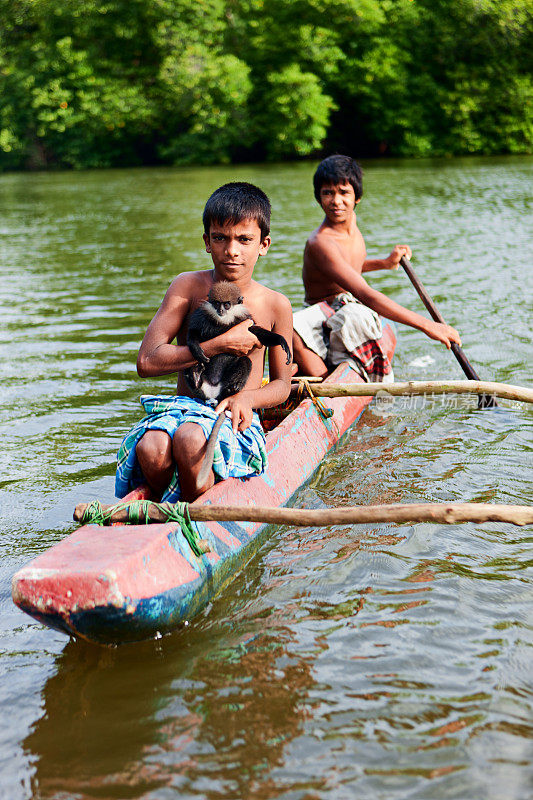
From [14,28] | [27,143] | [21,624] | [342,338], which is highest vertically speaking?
[14,28]

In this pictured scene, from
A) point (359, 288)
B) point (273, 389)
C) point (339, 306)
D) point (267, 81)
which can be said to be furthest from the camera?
point (267, 81)

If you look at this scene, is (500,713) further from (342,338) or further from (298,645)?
(342,338)

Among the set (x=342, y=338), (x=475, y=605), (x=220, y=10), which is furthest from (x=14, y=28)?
(x=475, y=605)

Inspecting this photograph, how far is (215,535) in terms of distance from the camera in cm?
296

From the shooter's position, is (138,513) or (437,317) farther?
(437,317)

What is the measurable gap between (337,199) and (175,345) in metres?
2.40

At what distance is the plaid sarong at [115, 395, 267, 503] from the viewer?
3043 millimetres

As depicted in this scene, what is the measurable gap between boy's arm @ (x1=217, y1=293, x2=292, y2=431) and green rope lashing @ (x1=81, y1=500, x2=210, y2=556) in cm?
52

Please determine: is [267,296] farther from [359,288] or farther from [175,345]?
[359,288]

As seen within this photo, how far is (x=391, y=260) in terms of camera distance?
5.52m

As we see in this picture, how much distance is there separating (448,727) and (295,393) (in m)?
2.34

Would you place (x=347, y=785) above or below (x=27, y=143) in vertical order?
below

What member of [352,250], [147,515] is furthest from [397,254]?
[147,515]

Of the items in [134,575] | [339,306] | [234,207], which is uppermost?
[234,207]
